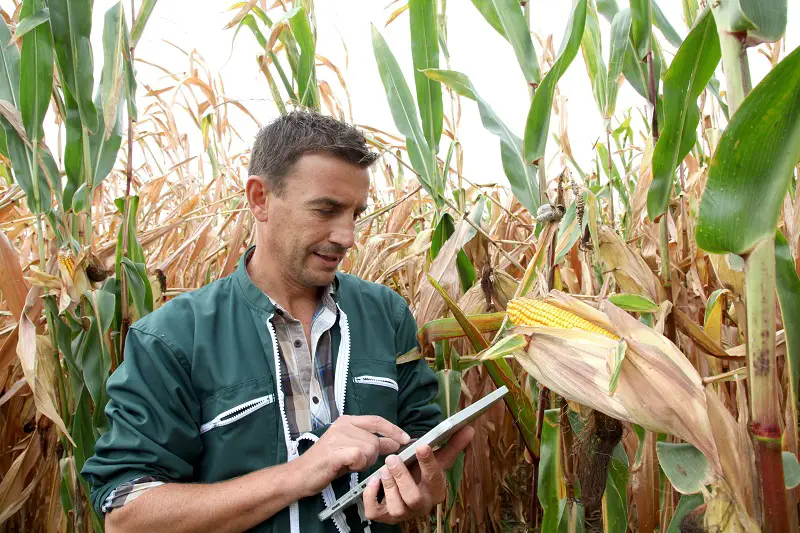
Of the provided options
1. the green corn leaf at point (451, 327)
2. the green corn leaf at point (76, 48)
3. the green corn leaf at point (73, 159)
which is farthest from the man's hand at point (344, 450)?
the green corn leaf at point (76, 48)

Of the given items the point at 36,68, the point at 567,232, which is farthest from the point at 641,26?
the point at 36,68

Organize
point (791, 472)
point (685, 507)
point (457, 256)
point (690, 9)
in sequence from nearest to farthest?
point (791, 472) → point (685, 507) → point (690, 9) → point (457, 256)

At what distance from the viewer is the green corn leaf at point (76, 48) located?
5.11 feet

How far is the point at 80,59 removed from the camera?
5.22 ft

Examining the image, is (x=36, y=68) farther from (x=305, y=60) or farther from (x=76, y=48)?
(x=305, y=60)

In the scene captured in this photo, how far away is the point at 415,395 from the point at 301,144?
787 millimetres

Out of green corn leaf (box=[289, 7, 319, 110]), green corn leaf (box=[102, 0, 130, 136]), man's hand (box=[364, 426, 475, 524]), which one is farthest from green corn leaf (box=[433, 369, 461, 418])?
green corn leaf (box=[102, 0, 130, 136])

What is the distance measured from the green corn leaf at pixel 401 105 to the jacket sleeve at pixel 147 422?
92 cm

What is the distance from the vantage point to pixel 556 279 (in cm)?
148

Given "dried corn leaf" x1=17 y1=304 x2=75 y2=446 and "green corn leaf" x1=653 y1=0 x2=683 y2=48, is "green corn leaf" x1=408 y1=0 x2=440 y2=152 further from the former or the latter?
"dried corn leaf" x1=17 y1=304 x2=75 y2=446

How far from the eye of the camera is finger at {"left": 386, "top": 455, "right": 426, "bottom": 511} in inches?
45.2

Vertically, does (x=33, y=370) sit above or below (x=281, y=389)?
above

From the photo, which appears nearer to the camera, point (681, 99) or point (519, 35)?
point (681, 99)

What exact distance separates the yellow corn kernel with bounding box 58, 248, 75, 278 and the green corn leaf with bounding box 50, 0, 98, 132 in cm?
35
